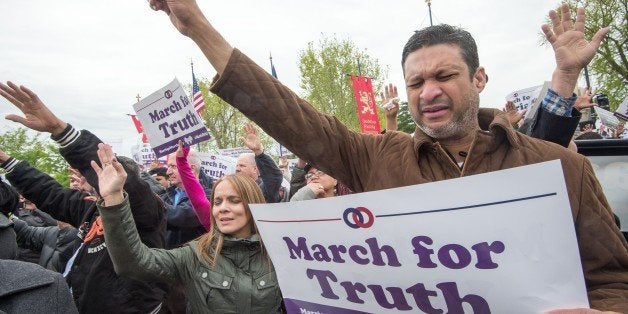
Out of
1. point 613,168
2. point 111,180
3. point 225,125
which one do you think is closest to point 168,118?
point 111,180

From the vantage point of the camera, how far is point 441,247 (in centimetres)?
115

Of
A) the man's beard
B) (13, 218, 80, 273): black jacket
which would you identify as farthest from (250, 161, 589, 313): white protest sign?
(13, 218, 80, 273): black jacket

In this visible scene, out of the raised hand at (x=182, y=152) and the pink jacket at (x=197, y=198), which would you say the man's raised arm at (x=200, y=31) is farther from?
the raised hand at (x=182, y=152)

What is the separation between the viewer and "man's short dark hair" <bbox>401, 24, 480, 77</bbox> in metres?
1.58

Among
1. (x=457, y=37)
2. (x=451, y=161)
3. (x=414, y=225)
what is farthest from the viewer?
(x=457, y=37)

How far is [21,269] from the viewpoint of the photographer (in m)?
1.42

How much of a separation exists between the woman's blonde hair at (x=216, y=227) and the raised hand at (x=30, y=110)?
39.2 inches

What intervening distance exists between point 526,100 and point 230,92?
783 cm

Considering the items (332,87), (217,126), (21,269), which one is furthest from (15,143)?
(21,269)

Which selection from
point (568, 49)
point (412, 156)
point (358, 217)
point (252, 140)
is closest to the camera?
point (358, 217)

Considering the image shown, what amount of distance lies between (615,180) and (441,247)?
83.9 inches

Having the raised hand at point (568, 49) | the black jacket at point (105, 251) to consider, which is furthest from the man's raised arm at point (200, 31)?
the raised hand at point (568, 49)

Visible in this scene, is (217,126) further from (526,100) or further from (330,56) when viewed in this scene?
(526,100)

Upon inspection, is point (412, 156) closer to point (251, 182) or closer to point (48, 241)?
point (251, 182)
